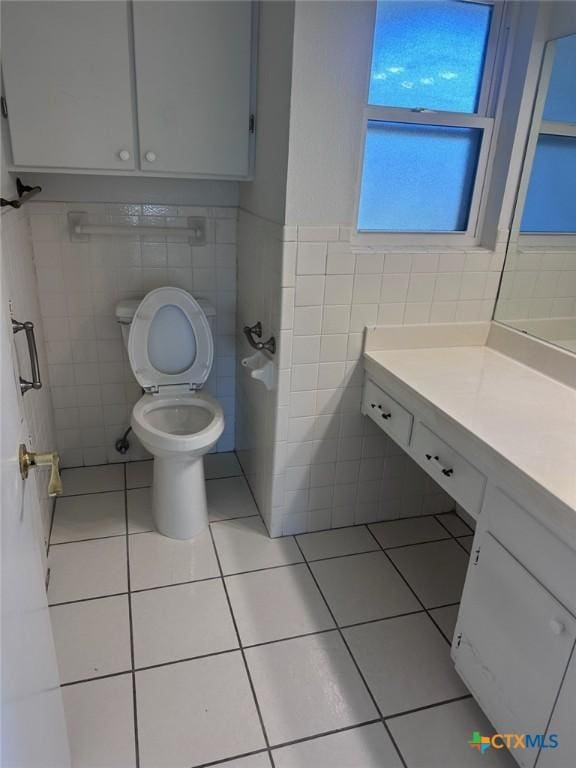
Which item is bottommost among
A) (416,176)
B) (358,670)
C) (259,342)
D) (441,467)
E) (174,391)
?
(358,670)

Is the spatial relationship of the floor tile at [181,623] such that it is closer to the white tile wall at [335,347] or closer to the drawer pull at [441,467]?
the white tile wall at [335,347]

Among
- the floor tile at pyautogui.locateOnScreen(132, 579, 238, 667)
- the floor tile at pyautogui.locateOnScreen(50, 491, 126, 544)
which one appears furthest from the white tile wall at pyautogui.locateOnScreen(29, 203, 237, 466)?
the floor tile at pyautogui.locateOnScreen(132, 579, 238, 667)

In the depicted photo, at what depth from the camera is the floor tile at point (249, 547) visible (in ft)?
6.56

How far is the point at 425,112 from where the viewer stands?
1830 mm

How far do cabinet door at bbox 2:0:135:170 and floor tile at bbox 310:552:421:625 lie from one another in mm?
1732

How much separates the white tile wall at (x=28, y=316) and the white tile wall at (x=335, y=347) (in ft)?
2.86

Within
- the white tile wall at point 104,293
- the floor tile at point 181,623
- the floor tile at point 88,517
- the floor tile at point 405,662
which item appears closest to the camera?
the floor tile at point 405,662

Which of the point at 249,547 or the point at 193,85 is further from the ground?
the point at 193,85

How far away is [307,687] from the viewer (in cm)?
152

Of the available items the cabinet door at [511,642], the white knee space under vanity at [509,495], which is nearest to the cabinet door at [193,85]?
the white knee space under vanity at [509,495]

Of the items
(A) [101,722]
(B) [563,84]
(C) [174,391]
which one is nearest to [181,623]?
(A) [101,722]

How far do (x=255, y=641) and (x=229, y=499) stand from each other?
80 centimetres

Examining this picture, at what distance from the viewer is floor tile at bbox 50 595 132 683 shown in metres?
1.55

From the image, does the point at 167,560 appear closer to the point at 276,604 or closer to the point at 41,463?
the point at 276,604
